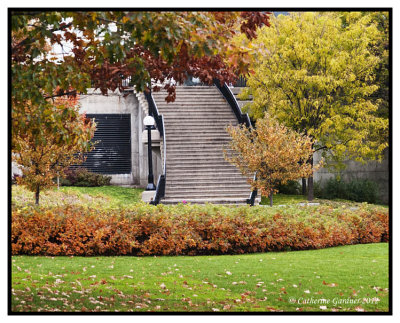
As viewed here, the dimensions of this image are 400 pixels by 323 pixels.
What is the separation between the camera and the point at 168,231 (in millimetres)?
9922

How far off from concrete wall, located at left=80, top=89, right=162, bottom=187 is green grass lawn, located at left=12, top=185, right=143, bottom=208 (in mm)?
1130

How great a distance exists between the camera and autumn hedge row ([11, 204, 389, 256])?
951cm

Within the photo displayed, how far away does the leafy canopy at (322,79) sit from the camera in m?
18.9

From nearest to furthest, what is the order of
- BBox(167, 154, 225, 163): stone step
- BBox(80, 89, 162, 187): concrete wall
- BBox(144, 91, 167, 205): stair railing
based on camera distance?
BBox(144, 91, 167, 205): stair railing
BBox(167, 154, 225, 163): stone step
BBox(80, 89, 162, 187): concrete wall

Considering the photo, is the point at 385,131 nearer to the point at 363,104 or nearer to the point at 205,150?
the point at 363,104

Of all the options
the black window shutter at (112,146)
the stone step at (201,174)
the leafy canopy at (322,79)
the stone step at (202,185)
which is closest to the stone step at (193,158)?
the stone step at (201,174)

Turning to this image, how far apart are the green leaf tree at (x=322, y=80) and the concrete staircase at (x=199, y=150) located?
2192mm

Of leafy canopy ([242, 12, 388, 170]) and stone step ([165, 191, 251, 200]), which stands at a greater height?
leafy canopy ([242, 12, 388, 170])

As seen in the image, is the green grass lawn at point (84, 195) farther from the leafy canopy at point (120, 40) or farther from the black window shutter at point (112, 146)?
the leafy canopy at point (120, 40)

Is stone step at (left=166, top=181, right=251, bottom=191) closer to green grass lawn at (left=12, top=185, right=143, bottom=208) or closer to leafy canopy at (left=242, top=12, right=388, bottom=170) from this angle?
green grass lawn at (left=12, top=185, right=143, bottom=208)

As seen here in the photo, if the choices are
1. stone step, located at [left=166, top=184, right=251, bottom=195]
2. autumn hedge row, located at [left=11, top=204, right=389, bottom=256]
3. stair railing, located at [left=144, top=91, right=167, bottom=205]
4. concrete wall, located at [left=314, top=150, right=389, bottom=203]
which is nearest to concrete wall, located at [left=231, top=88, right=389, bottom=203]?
concrete wall, located at [left=314, top=150, right=389, bottom=203]

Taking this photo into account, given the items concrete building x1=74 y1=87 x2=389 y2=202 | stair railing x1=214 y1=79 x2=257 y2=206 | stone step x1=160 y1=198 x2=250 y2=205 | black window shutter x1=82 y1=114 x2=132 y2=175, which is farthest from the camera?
black window shutter x1=82 y1=114 x2=132 y2=175

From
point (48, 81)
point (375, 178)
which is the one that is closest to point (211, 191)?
point (375, 178)

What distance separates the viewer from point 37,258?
8984 millimetres
